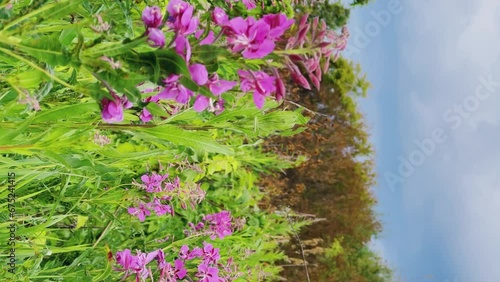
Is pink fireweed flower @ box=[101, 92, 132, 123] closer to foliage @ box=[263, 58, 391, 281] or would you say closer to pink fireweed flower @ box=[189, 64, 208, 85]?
pink fireweed flower @ box=[189, 64, 208, 85]

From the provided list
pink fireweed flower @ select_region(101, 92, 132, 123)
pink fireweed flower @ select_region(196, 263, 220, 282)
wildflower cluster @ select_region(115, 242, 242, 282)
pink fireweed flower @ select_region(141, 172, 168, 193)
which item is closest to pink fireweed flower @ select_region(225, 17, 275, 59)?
pink fireweed flower @ select_region(101, 92, 132, 123)

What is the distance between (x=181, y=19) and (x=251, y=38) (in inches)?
4.3

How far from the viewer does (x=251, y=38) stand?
0.85 meters

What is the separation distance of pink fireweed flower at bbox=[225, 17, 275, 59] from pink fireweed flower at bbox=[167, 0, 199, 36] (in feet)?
0.18

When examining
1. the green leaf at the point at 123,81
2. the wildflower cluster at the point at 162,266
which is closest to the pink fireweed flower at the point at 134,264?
the wildflower cluster at the point at 162,266

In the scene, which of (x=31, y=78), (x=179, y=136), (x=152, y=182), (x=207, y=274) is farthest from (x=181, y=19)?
(x=152, y=182)

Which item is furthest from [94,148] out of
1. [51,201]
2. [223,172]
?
[223,172]

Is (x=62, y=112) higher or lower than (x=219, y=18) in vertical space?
lower

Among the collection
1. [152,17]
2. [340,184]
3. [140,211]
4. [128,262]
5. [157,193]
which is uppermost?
[340,184]

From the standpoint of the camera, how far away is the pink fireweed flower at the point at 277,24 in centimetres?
86

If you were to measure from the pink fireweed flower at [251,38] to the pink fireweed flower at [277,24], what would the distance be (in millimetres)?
11

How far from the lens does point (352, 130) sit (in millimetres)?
8469

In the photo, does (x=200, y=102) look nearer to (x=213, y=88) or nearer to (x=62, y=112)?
(x=213, y=88)

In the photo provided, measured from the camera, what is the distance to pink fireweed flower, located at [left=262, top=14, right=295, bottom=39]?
2.81 ft
